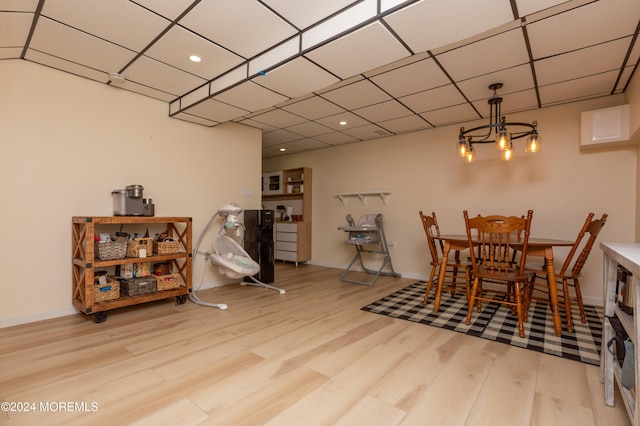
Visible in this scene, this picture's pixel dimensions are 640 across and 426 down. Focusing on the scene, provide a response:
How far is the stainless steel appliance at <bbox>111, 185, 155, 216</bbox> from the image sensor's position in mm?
3080

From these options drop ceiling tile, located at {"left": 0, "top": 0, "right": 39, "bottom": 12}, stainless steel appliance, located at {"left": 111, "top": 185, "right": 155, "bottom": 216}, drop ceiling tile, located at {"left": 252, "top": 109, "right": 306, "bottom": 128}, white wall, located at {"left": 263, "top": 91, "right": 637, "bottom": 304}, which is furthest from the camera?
drop ceiling tile, located at {"left": 252, "top": 109, "right": 306, "bottom": 128}

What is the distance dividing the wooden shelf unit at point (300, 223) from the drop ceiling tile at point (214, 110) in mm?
2648

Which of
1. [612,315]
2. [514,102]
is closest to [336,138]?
[514,102]

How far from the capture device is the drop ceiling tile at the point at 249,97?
9.32ft

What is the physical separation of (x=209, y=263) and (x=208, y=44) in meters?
2.76

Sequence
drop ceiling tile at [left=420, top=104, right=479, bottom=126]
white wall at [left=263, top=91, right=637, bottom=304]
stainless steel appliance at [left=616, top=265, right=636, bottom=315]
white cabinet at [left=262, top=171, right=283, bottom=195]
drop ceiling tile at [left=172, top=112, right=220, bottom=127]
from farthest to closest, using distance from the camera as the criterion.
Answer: white cabinet at [left=262, top=171, right=283, bottom=195], drop ceiling tile at [left=420, top=104, right=479, bottom=126], drop ceiling tile at [left=172, top=112, right=220, bottom=127], white wall at [left=263, top=91, right=637, bottom=304], stainless steel appliance at [left=616, top=265, right=636, bottom=315]

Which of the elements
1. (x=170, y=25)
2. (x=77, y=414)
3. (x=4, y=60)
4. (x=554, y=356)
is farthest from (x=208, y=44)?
(x=554, y=356)

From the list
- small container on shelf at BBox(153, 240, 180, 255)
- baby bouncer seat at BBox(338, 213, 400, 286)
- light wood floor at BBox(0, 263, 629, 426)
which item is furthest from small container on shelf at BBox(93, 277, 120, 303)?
baby bouncer seat at BBox(338, 213, 400, 286)

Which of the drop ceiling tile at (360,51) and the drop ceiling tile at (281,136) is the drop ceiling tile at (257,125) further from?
the drop ceiling tile at (360,51)

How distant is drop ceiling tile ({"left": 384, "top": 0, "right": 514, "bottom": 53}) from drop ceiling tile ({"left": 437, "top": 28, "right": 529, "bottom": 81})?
56 cm

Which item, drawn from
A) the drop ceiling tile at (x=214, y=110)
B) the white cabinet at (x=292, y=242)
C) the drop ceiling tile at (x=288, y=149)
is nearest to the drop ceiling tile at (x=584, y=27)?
the drop ceiling tile at (x=214, y=110)

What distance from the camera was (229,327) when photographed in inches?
104

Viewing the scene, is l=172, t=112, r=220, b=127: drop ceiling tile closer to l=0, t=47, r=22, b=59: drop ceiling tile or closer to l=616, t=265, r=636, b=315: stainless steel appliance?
l=0, t=47, r=22, b=59: drop ceiling tile

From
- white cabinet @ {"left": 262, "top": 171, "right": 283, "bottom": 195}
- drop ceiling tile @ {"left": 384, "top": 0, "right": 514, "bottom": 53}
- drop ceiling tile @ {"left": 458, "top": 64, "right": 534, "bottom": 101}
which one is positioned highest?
drop ceiling tile @ {"left": 458, "top": 64, "right": 534, "bottom": 101}
